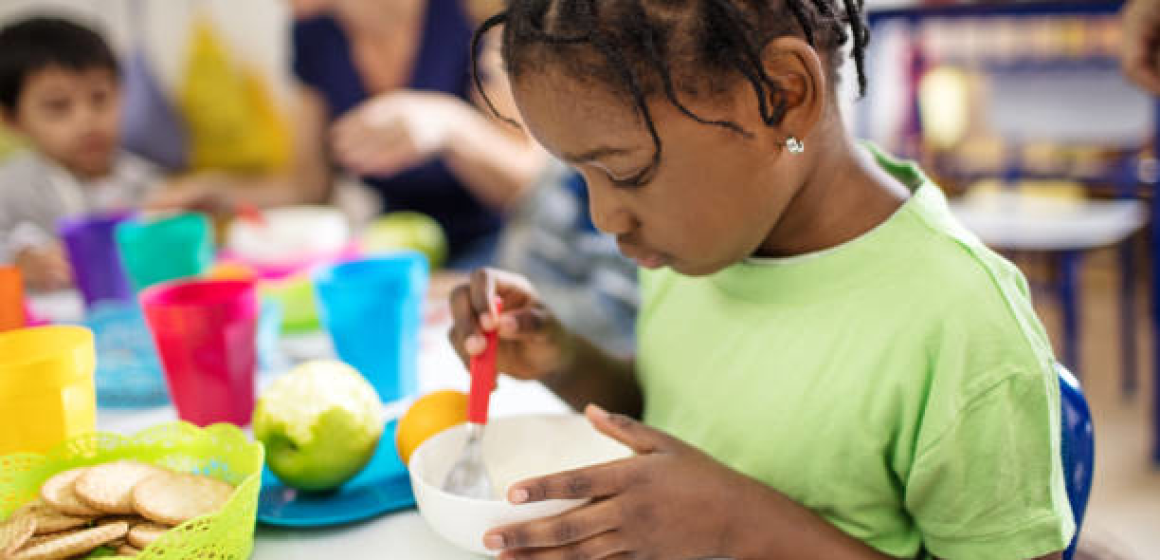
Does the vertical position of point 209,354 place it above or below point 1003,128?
above

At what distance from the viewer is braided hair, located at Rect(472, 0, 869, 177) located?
1.96 ft

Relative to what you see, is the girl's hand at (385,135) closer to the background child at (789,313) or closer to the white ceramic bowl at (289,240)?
the white ceramic bowl at (289,240)

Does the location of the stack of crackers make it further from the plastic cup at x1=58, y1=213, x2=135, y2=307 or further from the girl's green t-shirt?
the plastic cup at x1=58, y1=213, x2=135, y2=307

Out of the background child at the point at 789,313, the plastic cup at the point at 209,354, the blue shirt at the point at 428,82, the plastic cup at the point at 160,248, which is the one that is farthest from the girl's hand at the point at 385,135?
the background child at the point at 789,313

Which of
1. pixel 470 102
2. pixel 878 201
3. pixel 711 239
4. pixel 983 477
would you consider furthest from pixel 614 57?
pixel 470 102

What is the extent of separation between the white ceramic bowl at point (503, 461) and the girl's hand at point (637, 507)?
1 cm

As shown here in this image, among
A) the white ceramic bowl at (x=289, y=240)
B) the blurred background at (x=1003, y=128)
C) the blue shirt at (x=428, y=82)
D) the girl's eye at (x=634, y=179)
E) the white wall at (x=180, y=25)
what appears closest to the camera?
the girl's eye at (x=634, y=179)

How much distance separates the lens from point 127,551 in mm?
566

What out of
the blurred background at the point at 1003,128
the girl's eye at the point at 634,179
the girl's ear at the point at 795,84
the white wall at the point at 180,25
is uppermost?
the white wall at the point at 180,25

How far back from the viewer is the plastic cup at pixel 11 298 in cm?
90

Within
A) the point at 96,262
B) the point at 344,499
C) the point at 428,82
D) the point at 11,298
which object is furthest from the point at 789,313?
the point at 428,82

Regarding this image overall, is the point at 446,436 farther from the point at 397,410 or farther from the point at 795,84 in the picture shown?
the point at 795,84

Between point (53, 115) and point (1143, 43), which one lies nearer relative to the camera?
point (1143, 43)

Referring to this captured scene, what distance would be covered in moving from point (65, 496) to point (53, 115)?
150 centimetres
